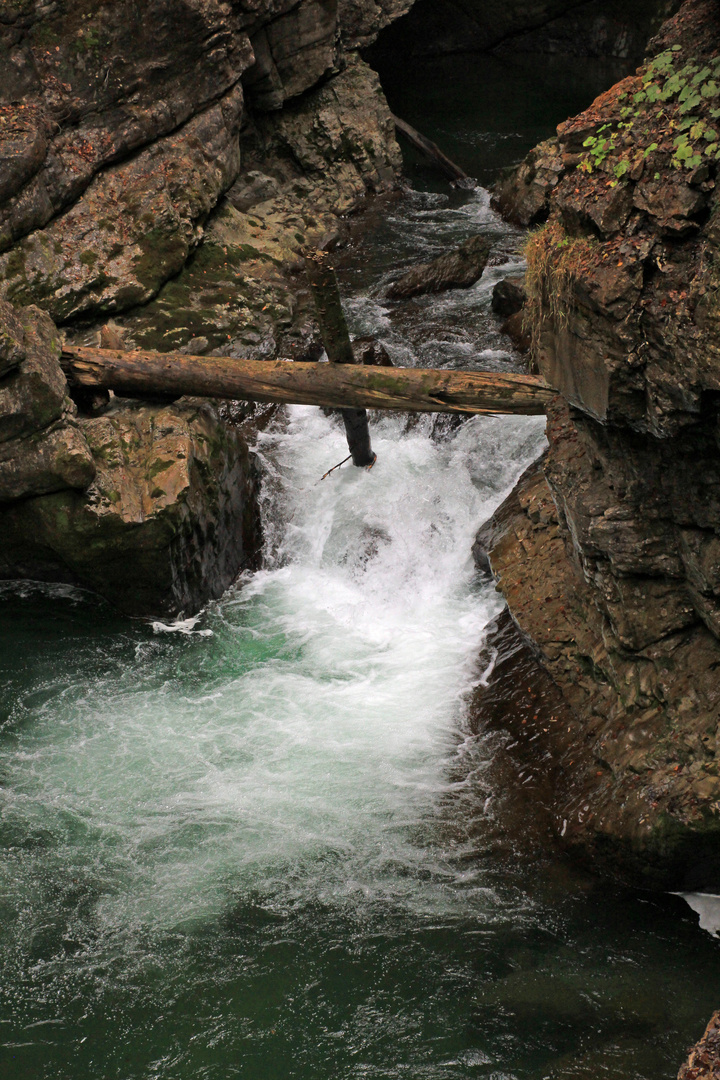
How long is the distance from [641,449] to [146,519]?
15.0 ft

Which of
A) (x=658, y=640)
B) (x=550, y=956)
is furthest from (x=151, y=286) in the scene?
(x=550, y=956)

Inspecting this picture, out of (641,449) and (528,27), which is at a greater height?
(528,27)

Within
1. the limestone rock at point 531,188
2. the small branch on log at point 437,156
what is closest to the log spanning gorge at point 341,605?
the limestone rock at point 531,188

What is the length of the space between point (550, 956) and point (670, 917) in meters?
0.85

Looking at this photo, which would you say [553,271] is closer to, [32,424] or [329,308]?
[329,308]

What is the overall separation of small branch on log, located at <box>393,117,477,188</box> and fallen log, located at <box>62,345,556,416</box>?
9.75 metres

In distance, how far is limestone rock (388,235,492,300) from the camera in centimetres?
1238

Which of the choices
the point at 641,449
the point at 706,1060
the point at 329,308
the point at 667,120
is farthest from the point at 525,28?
the point at 706,1060

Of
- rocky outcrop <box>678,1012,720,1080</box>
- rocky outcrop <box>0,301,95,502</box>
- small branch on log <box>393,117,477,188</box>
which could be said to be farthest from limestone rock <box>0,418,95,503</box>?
small branch on log <box>393,117,477,188</box>

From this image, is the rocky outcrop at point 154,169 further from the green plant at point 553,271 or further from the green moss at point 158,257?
the green plant at point 553,271

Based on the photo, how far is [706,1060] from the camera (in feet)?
11.4

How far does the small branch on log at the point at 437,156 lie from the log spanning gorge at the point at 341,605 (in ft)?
10.4

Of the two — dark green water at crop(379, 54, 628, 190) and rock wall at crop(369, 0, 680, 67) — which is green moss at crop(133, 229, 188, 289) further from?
rock wall at crop(369, 0, 680, 67)

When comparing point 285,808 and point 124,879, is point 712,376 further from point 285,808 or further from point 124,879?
point 124,879
